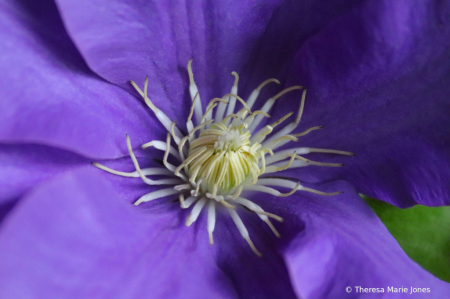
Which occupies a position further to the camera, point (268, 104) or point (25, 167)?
point (268, 104)

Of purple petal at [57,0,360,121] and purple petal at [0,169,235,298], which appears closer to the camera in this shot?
purple petal at [0,169,235,298]

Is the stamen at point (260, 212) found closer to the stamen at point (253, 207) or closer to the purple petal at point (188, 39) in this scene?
the stamen at point (253, 207)

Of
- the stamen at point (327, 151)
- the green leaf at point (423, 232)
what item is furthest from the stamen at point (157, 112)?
the green leaf at point (423, 232)

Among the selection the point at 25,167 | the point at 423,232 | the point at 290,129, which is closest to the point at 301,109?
the point at 290,129

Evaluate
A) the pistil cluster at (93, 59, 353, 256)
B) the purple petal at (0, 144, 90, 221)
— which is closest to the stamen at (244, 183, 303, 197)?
the pistil cluster at (93, 59, 353, 256)

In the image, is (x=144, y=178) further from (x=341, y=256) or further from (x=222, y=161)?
(x=341, y=256)

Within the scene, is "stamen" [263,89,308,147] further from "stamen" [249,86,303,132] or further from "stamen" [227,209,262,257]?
"stamen" [227,209,262,257]
